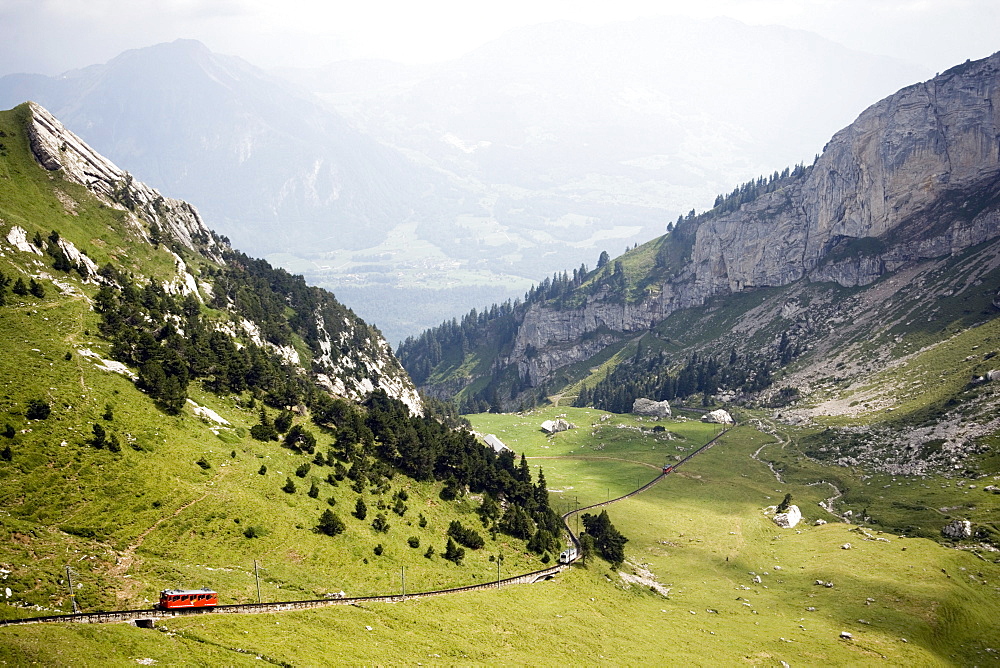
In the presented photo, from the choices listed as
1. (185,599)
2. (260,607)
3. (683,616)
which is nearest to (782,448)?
(683,616)

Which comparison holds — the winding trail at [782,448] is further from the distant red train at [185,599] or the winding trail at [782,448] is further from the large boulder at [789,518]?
the distant red train at [185,599]

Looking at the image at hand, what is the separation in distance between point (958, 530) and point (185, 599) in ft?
391

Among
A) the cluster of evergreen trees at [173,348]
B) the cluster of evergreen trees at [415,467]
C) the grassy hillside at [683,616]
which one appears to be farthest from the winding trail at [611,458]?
the cluster of evergreen trees at [173,348]

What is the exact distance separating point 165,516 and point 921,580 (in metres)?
101

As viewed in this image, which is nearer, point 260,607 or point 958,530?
point 260,607

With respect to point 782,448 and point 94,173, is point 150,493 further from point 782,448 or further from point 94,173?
point 782,448

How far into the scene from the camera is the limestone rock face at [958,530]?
105188mm

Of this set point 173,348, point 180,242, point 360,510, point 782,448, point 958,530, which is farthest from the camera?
point 782,448

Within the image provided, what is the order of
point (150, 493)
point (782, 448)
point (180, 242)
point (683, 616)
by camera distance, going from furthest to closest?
1. point (782, 448)
2. point (180, 242)
3. point (683, 616)
4. point (150, 493)

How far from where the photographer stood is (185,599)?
168 feet

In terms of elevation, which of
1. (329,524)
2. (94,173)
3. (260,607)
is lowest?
(260,607)

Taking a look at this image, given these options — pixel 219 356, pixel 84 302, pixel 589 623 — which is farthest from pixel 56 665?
pixel 219 356

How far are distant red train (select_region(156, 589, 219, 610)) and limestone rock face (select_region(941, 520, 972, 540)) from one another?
11612cm

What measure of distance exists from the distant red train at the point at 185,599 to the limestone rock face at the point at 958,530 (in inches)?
4572
